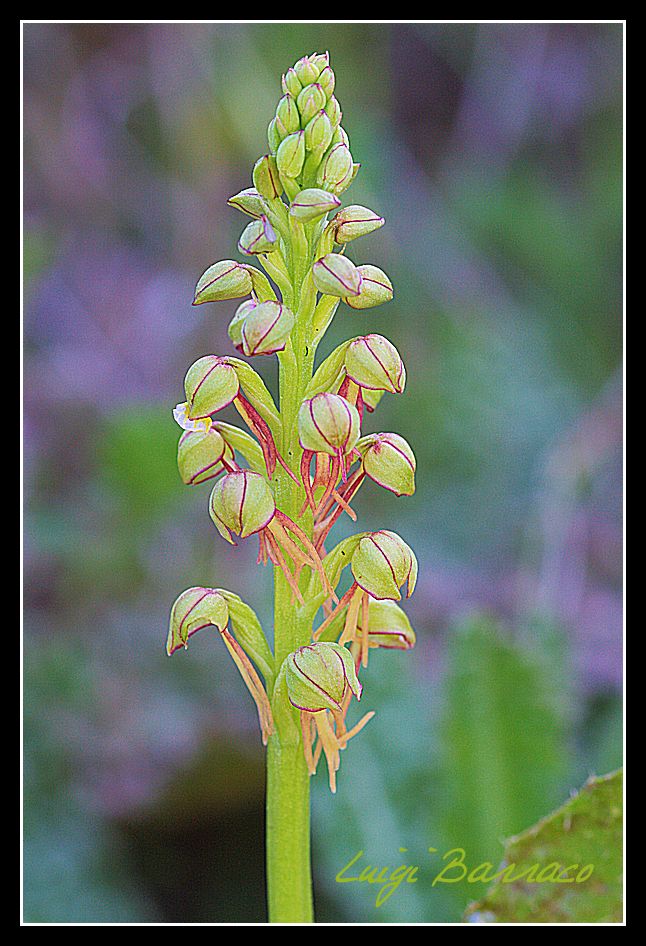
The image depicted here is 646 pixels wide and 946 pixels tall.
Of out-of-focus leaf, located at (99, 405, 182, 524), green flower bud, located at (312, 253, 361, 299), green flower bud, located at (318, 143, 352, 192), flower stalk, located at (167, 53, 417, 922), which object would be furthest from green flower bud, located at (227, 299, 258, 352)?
out-of-focus leaf, located at (99, 405, 182, 524)


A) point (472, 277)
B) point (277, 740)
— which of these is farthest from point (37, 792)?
point (472, 277)

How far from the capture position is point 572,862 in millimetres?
2059

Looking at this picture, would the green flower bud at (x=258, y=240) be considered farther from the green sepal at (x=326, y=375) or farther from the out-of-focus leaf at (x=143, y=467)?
the out-of-focus leaf at (x=143, y=467)

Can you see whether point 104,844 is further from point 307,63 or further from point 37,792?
point 307,63

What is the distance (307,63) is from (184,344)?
312 centimetres

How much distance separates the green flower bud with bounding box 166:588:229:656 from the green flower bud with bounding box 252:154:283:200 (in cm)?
63

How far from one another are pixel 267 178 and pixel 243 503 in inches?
19.8

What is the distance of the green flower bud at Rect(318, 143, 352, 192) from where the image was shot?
1.49 metres

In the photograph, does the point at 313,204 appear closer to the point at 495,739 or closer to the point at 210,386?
the point at 210,386

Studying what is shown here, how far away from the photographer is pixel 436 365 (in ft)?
14.3

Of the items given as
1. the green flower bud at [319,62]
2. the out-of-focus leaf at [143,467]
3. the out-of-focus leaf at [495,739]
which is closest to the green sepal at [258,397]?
the green flower bud at [319,62]

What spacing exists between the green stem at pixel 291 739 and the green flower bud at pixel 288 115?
157mm
